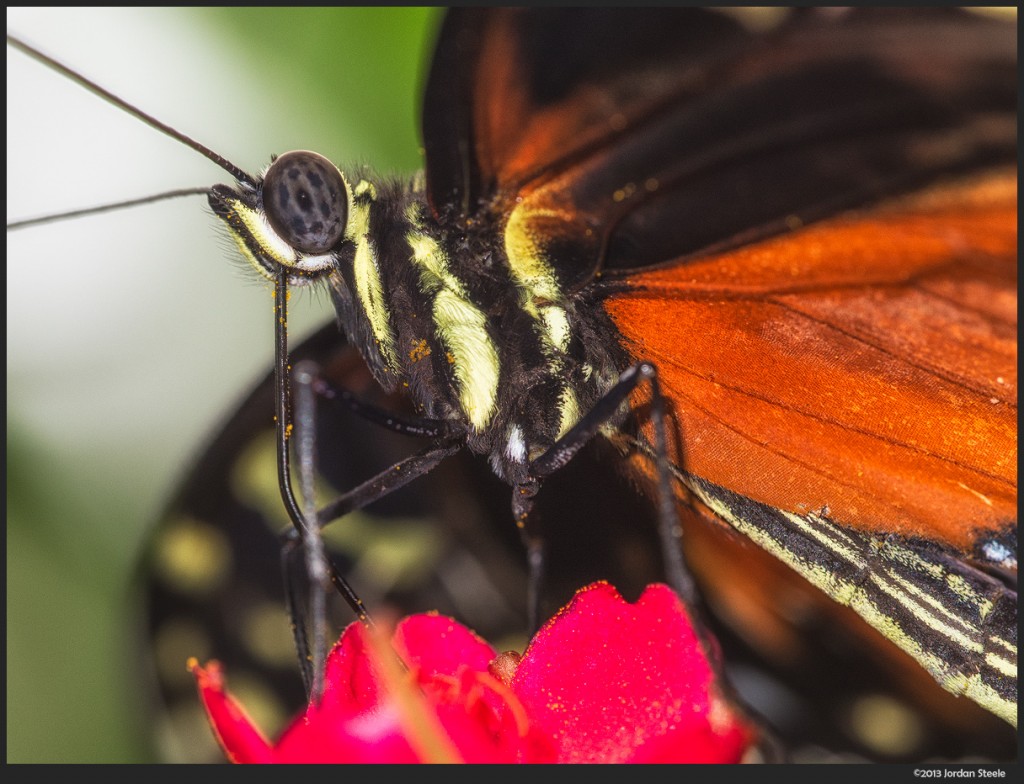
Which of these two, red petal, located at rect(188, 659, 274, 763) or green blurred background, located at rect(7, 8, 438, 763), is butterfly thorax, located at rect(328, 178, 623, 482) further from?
green blurred background, located at rect(7, 8, 438, 763)

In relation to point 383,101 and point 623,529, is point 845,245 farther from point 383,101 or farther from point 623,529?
point 383,101

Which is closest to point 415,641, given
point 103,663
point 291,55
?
point 103,663

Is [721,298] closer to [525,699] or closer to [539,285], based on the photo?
[539,285]

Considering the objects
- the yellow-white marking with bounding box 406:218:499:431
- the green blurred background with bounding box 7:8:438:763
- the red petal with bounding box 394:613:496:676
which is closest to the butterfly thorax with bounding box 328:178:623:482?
the yellow-white marking with bounding box 406:218:499:431

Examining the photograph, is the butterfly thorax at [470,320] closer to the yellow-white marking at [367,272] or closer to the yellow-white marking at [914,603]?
the yellow-white marking at [367,272]

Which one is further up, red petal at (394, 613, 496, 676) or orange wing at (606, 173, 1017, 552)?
orange wing at (606, 173, 1017, 552)

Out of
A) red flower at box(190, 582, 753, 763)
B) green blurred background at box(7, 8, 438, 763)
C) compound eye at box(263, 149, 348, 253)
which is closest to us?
red flower at box(190, 582, 753, 763)

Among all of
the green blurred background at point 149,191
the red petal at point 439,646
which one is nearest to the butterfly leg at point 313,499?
the red petal at point 439,646
